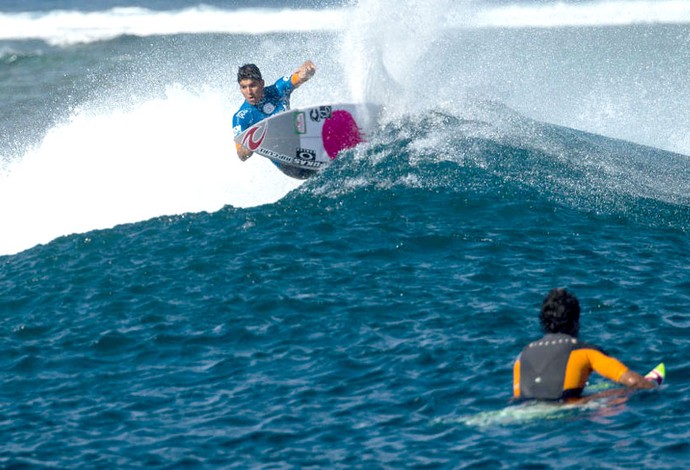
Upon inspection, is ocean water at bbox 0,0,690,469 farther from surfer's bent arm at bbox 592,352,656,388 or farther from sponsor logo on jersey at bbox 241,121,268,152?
sponsor logo on jersey at bbox 241,121,268,152

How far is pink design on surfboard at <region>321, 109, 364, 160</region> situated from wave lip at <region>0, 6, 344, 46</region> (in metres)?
24.1

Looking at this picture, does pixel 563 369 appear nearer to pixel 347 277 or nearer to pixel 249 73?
pixel 347 277

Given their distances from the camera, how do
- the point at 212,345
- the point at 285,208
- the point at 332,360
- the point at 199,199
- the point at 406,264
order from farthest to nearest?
the point at 199,199, the point at 285,208, the point at 406,264, the point at 212,345, the point at 332,360

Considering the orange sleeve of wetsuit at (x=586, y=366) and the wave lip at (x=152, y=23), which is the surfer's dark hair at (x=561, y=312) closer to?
the orange sleeve of wetsuit at (x=586, y=366)

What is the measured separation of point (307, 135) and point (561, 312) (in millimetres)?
9317

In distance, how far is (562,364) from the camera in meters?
9.97

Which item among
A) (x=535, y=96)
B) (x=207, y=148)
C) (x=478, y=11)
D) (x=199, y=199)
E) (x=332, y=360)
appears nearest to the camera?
(x=332, y=360)

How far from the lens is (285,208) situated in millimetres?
17438

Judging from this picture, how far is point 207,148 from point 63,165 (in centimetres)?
337

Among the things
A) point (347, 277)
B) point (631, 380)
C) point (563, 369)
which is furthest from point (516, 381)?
point (347, 277)

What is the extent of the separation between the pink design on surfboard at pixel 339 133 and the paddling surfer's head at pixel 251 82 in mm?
1527

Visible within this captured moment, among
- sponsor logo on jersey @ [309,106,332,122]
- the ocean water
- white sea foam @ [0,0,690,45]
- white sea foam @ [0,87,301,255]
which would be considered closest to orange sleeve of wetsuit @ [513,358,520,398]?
the ocean water

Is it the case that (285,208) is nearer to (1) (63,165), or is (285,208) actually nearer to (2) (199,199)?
(2) (199,199)

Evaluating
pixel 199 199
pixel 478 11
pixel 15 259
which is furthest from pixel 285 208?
pixel 478 11
